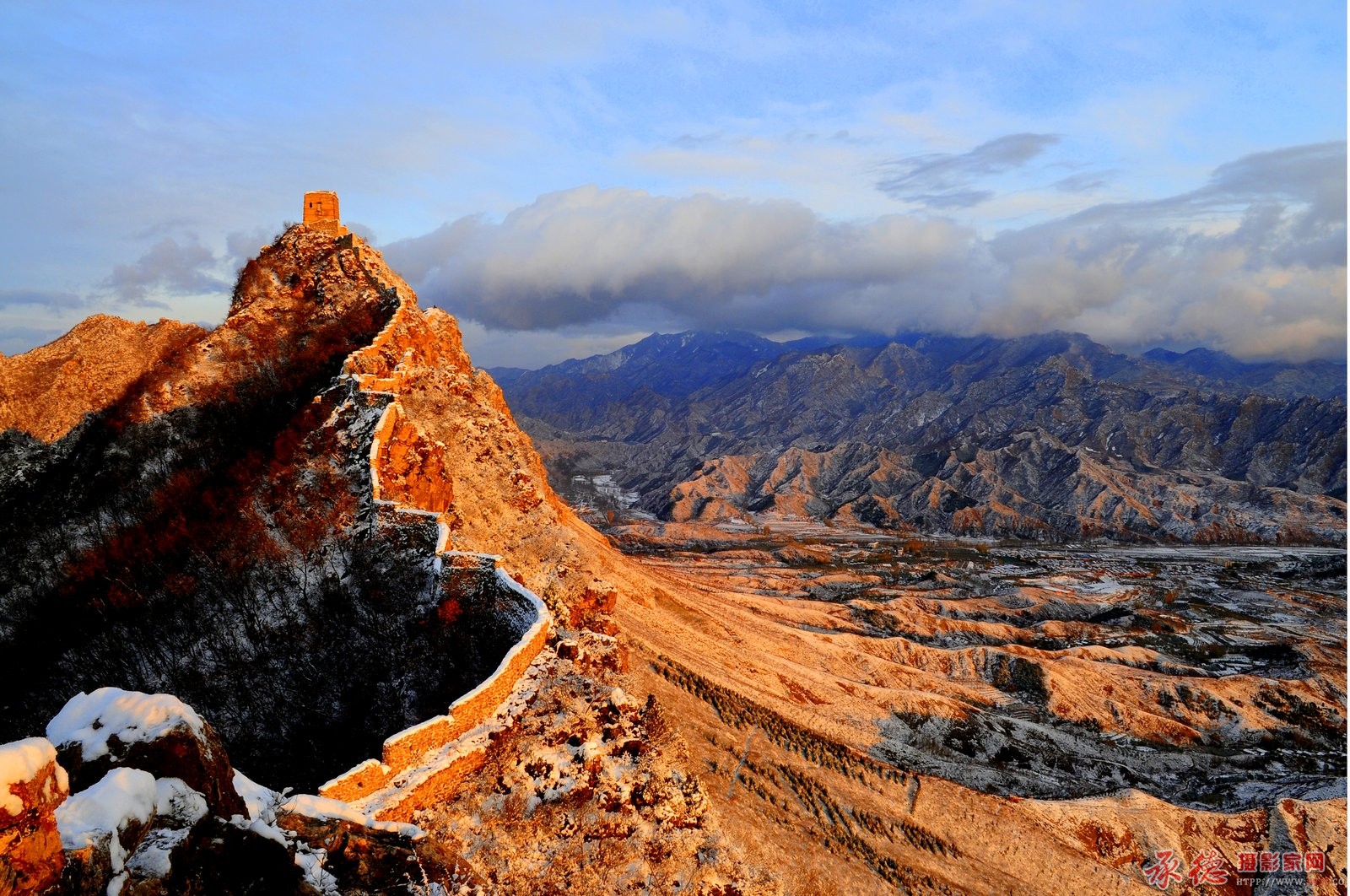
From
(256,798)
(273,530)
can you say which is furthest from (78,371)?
(256,798)

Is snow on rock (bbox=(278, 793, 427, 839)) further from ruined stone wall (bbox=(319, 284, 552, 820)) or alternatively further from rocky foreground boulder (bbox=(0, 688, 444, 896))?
ruined stone wall (bbox=(319, 284, 552, 820))

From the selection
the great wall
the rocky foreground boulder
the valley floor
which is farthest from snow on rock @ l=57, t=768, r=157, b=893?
the valley floor

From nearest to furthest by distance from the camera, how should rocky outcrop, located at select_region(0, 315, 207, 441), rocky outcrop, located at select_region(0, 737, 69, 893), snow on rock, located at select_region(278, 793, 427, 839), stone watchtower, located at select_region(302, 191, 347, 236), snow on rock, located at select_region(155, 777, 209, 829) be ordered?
rocky outcrop, located at select_region(0, 737, 69, 893) < snow on rock, located at select_region(155, 777, 209, 829) < snow on rock, located at select_region(278, 793, 427, 839) < rocky outcrop, located at select_region(0, 315, 207, 441) < stone watchtower, located at select_region(302, 191, 347, 236)

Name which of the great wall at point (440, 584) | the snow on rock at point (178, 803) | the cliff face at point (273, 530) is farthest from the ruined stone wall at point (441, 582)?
the snow on rock at point (178, 803)

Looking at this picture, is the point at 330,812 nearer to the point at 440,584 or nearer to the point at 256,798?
the point at 256,798

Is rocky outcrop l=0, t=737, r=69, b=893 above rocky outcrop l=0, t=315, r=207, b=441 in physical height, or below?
below

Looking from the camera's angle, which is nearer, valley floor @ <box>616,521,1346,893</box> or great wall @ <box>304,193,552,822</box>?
great wall @ <box>304,193,552,822</box>

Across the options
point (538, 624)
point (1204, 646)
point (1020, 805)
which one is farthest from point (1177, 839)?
point (1204, 646)

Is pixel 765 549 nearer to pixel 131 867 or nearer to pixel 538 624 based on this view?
pixel 538 624
